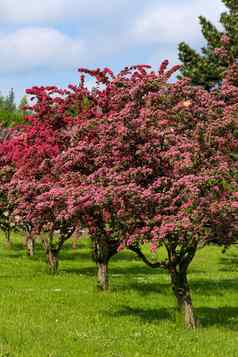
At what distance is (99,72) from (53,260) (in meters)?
9.48

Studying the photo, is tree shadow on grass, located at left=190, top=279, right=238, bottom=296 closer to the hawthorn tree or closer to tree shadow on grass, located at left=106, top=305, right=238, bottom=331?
tree shadow on grass, located at left=106, top=305, right=238, bottom=331

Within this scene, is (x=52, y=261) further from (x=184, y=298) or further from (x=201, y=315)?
(x=184, y=298)

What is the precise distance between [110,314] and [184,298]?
8.37 feet

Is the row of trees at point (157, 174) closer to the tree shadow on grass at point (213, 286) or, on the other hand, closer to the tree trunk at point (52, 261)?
the tree shadow on grass at point (213, 286)

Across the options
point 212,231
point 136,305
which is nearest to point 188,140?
point 212,231

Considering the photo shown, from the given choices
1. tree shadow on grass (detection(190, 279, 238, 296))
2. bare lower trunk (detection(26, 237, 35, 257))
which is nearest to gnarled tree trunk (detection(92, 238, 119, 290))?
tree shadow on grass (detection(190, 279, 238, 296))

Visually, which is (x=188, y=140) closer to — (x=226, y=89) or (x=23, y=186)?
(x=226, y=89)

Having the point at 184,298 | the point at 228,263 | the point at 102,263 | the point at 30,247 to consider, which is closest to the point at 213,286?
the point at 102,263

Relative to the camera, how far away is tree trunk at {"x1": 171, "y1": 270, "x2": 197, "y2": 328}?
51.4ft

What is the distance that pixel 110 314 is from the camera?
56.5 feet

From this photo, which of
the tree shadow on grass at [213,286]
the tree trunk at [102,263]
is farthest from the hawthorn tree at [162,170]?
the tree shadow on grass at [213,286]

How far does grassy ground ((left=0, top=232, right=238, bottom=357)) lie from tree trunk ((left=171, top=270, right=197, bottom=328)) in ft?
1.18

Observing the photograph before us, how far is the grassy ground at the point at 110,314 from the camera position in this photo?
12.8 metres

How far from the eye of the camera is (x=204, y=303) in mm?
20266
